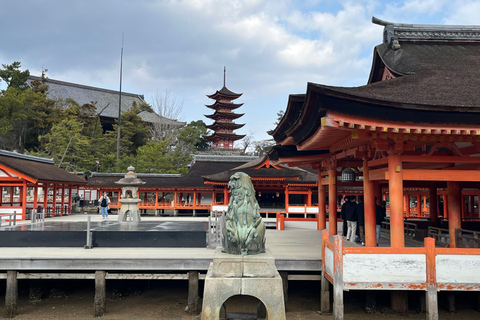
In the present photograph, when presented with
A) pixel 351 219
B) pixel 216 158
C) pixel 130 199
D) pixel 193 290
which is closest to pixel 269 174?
pixel 130 199

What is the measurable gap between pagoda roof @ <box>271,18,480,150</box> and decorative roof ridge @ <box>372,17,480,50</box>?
585mm

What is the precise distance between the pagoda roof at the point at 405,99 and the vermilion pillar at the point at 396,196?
3.89ft

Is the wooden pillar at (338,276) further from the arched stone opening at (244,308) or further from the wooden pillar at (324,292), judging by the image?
the arched stone opening at (244,308)

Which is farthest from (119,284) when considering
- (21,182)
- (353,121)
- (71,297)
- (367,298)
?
(21,182)

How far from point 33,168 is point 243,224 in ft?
70.3

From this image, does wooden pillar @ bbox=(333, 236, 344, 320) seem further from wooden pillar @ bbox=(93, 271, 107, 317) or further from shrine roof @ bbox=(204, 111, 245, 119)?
shrine roof @ bbox=(204, 111, 245, 119)

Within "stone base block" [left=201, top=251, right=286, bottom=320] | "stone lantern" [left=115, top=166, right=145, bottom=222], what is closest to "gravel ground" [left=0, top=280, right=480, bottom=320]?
"stone base block" [left=201, top=251, right=286, bottom=320]

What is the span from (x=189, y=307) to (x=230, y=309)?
3.51 feet

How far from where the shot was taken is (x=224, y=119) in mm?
55156

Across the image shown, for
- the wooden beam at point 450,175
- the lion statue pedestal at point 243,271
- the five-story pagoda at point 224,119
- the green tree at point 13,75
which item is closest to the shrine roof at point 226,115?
the five-story pagoda at point 224,119

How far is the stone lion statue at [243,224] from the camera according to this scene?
6.90 meters

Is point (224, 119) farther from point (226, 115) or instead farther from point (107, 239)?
point (107, 239)

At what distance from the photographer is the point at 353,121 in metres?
7.30

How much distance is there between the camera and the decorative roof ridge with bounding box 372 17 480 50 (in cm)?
1218
